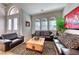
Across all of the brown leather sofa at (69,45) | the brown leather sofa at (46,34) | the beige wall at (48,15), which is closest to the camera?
the brown leather sofa at (69,45)

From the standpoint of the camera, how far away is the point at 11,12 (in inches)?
86.7

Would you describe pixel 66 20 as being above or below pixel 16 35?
above

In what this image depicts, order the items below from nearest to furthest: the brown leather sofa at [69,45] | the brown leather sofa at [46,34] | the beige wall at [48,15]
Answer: the brown leather sofa at [69,45] < the beige wall at [48,15] < the brown leather sofa at [46,34]

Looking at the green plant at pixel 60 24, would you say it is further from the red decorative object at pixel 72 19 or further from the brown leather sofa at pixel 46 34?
the brown leather sofa at pixel 46 34

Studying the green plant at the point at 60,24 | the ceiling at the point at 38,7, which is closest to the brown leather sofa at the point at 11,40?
the ceiling at the point at 38,7

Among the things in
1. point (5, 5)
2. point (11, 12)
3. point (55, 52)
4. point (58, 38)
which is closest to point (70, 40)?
point (58, 38)

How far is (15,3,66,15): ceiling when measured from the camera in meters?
2.13

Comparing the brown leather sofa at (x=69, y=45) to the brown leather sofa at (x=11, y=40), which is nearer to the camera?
the brown leather sofa at (x=69, y=45)

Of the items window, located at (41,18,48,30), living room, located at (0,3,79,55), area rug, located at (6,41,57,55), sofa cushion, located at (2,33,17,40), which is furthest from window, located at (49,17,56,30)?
sofa cushion, located at (2,33,17,40)

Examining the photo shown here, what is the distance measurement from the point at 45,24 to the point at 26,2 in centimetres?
69

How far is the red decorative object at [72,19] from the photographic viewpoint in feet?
6.97

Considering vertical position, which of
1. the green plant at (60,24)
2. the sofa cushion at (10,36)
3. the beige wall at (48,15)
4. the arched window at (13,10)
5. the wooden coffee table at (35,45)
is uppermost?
the arched window at (13,10)

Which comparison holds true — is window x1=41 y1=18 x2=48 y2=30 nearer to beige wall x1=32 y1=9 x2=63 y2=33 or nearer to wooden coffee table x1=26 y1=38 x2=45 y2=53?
beige wall x1=32 y1=9 x2=63 y2=33
